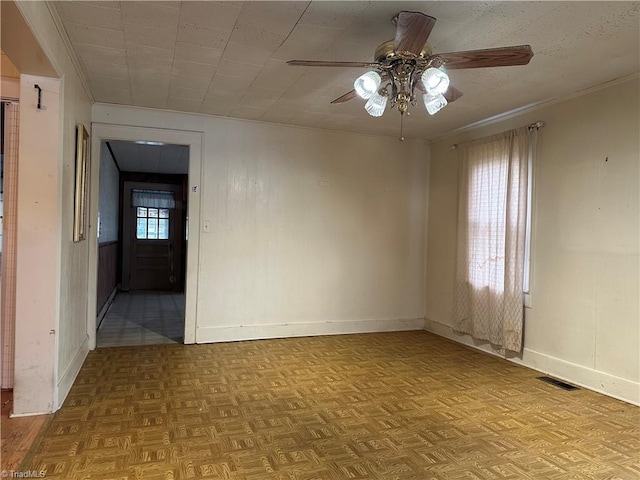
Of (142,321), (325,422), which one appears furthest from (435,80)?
(142,321)

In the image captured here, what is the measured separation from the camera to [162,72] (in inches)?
130

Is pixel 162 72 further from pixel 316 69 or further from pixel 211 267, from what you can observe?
pixel 211 267

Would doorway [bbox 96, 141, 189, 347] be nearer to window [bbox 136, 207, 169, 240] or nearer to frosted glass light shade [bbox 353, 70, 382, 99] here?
window [bbox 136, 207, 169, 240]

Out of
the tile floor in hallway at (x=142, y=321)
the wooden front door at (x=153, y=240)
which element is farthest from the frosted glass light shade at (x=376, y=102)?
the wooden front door at (x=153, y=240)

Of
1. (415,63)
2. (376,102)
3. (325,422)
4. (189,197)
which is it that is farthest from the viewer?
(189,197)

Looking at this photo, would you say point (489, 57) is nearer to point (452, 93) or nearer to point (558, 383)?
point (452, 93)

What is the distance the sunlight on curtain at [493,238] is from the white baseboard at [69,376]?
3.70 metres

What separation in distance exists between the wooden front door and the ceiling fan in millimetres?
7180

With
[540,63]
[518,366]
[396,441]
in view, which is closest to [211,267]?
[396,441]

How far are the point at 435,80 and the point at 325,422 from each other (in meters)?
2.09

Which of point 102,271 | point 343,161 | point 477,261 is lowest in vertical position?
point 102,271

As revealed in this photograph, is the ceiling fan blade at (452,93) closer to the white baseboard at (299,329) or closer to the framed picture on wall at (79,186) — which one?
the framed picture on wall at (79,186)

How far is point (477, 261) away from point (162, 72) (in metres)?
3.47

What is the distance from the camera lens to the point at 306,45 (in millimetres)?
2750
